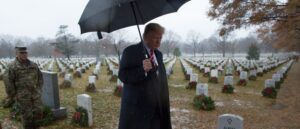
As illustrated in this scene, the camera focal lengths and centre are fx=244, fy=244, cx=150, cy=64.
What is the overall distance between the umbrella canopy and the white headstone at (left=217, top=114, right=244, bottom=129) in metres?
1.67

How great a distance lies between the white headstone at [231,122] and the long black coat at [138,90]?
136cm

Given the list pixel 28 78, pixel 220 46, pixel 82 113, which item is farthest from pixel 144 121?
pixel 220 46

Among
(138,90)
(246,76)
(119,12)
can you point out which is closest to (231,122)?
(138,90)

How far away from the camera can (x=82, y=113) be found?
18.6 ft

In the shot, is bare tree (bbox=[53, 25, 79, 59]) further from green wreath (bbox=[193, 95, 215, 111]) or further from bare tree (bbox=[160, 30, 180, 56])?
green wreath (bbox=[193, 95, 215, 111])

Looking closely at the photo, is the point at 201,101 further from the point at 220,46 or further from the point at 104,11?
the point at 220,46

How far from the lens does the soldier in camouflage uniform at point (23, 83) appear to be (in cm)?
437

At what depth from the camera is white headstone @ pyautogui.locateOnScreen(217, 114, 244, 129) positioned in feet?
11.0

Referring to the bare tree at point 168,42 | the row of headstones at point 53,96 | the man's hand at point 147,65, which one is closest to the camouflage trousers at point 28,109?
the row of headstones at point 53,96

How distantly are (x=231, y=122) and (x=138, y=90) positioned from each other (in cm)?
169

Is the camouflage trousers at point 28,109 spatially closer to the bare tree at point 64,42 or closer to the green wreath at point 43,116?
the green wreath at point 43,116

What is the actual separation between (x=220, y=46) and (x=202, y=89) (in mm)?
57406

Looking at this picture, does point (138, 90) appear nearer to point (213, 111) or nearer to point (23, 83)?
point (23, 83)

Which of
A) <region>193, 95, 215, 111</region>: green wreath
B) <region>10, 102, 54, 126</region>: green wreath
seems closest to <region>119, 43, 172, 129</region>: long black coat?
<region>10, 102, 54, 126</region>: green wreath
